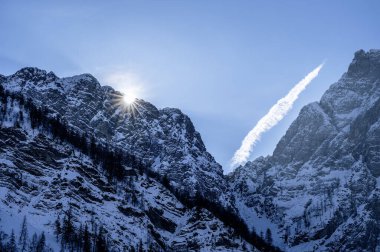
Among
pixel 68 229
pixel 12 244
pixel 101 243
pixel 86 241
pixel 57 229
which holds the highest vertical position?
pixel 68 229

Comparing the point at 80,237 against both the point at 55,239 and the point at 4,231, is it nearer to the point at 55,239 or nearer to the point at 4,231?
the point at 55,239

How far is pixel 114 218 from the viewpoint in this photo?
19625 cm

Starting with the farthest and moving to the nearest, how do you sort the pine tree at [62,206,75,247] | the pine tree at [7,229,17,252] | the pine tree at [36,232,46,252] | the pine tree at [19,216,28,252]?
the pine tree at [62,206,75,247] → the pine tree at [36,232,46,252] → the pine tree at [19,216,28,252] → the pine tree at [7,229,17,252]

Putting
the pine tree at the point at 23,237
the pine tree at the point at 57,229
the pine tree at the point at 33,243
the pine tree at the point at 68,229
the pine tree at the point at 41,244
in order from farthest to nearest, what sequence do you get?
the pine tree at the point at 57,229 → the pine tree at the point at 68,229 → the pine tree at the point at 41,244 → the pine tree at the point at 33,243 → the pine tree at the point at 23,237

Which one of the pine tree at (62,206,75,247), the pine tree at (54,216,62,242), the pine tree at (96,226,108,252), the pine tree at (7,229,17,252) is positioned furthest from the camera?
the pine tree at (96,226,108,252)

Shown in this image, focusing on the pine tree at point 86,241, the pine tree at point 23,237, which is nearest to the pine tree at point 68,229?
the pine tree at point 86,241

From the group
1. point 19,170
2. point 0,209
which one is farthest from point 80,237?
point 19,170

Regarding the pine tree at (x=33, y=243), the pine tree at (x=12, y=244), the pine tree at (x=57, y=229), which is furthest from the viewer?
the pine tree at (x=57, y=229)

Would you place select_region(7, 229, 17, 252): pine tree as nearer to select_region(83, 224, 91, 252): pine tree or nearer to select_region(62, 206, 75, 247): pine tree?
select_region(62, 206, 75, 247): pine tree

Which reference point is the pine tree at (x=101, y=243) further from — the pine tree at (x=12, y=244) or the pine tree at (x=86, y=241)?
the pine tree at (x=12, y=244)

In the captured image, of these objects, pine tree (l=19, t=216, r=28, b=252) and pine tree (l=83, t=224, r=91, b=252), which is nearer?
pine tree (l=19, t=216, r=28, b=252)

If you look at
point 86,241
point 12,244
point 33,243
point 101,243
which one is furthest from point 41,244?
point 101,243

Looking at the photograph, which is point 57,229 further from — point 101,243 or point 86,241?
point 101,243

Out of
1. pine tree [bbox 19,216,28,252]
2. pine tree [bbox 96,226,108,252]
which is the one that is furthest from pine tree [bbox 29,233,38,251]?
pine tree [bbox 96,226,108,252]
